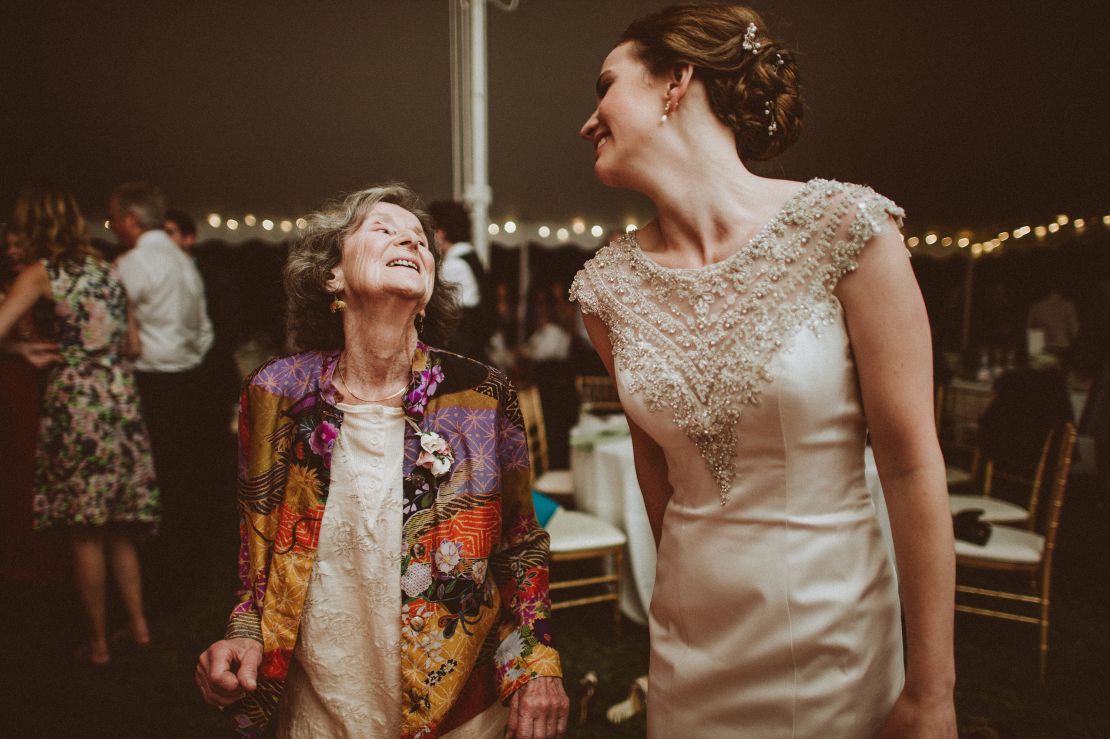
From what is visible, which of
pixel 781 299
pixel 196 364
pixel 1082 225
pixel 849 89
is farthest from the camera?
pixel 1082 225

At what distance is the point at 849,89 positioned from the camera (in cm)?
471

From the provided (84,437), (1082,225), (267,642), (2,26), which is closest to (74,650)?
(84,437)

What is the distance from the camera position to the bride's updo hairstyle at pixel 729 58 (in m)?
0.91

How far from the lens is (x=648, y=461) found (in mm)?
1126

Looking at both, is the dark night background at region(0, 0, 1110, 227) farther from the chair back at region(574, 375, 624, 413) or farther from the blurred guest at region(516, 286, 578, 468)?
the chair back at region(574, 375, 624, 413)

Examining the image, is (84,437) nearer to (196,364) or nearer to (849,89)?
(196,364)

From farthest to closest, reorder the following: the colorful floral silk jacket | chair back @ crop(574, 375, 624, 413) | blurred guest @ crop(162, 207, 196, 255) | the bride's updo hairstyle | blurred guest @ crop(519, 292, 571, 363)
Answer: blurred guest @ crop(519, 292, 571, 363), chair back @ crop(574, 375, 624, 413), blurred guest @ crop(162, 207, 196, 255), the colorful floral silk jacket, the bride's updo hairstyle

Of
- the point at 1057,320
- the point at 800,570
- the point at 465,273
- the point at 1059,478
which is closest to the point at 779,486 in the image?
the point at 800,570

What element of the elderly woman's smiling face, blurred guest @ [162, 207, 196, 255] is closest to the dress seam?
the elderly woman's smiling face

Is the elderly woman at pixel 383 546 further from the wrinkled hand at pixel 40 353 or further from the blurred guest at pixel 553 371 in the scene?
the blurred guest at pixel 553 371

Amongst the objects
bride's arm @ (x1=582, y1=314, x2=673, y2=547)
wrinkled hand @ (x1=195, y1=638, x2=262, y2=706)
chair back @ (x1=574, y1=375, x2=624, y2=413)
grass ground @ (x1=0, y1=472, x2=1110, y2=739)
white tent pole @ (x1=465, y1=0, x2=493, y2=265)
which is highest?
white tent pole @ (x1=465, y1=0, x2=493, y2=265)

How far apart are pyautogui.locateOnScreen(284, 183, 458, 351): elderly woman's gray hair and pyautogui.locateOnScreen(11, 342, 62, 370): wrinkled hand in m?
1.84

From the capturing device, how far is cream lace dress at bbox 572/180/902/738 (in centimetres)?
84

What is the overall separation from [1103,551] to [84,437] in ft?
18.3
